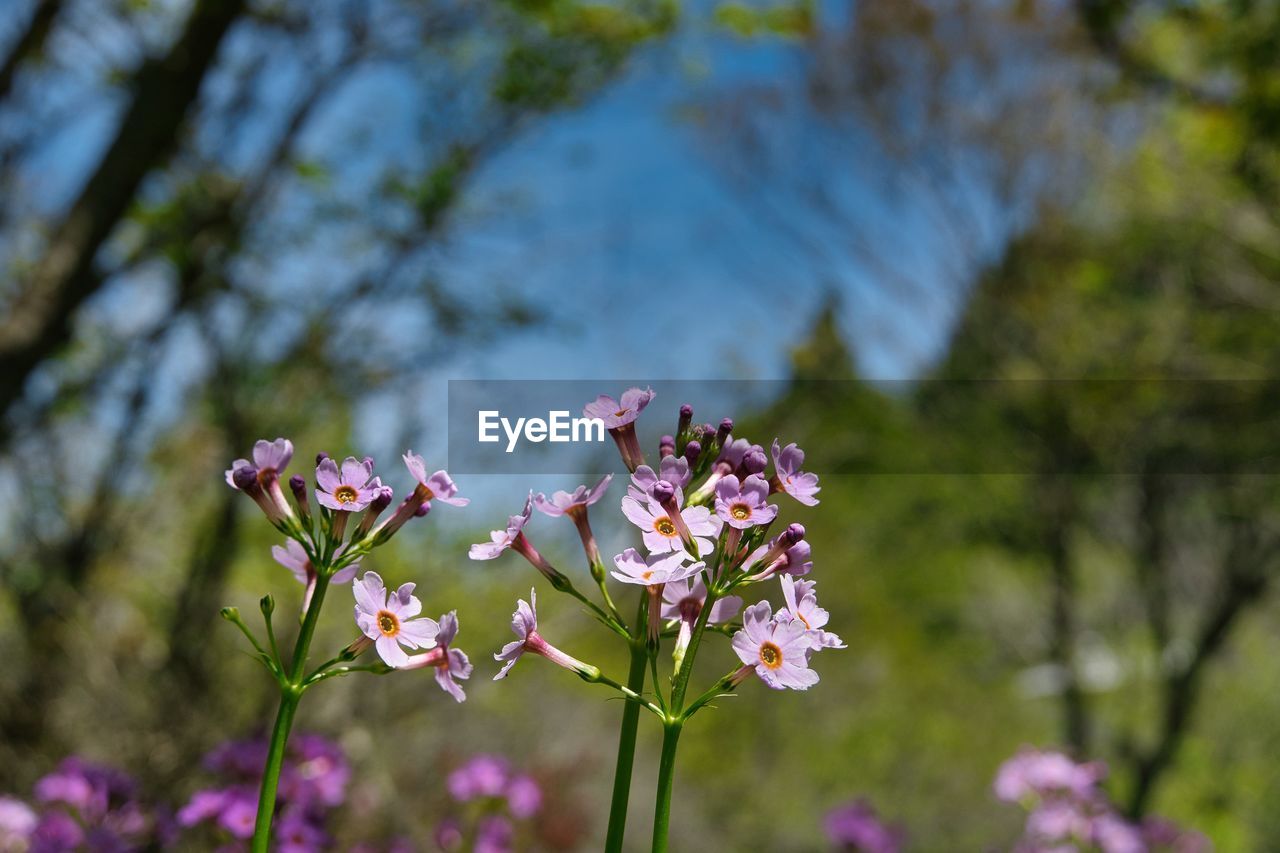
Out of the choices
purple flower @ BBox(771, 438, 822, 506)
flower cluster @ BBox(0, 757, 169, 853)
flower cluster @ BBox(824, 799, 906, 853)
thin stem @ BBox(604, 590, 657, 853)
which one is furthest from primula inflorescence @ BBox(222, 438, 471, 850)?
flower cluster @ BBox(824, 799, 906, 853)

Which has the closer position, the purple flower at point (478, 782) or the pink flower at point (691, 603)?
the pink flower at point (691, 603)

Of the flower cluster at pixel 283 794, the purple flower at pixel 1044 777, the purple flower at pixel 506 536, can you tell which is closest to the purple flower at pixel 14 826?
the flower cluster at pixel 283 794

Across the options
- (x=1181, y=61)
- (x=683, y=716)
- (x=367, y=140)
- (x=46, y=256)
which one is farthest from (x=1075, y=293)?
(x=683, y=716)

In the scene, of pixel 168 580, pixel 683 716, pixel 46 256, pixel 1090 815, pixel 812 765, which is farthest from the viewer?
pixel 812 765

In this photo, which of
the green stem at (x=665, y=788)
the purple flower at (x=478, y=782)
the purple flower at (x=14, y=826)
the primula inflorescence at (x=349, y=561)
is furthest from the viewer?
the purple flower at (x=478, y=782)

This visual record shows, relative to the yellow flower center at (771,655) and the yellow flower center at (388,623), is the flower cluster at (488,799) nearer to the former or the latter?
the yellow flower center at (388,623)

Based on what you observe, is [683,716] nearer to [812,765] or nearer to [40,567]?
[40,567]
